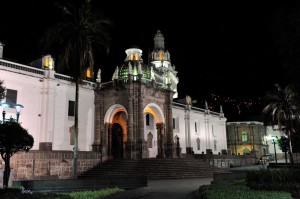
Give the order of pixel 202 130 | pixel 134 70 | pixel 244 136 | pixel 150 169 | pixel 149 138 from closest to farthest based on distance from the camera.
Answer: pixel 150 169 → pixel 134 70 → pixel 149 138 → pixel 202 130 → pixel 244 136

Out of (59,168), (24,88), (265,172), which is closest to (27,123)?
(24,88)

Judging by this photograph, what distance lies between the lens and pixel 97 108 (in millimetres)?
38531

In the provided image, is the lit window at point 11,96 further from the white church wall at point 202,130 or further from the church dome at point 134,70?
the white church wall at point 202,130

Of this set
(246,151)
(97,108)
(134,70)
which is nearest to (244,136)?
(246,151)

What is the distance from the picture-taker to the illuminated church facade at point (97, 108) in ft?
104

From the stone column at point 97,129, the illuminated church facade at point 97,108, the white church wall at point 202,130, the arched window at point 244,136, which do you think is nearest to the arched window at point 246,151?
the arched window at point 244,136

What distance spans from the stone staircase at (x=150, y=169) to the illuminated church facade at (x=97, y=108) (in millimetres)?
2101

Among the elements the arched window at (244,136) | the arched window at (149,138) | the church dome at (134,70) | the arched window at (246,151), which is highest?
the church dome at (134,70)

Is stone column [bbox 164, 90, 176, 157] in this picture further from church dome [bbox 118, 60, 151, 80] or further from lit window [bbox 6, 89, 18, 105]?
lit window [bbox 6, 89, 18, 105]

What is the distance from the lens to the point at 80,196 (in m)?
13.6

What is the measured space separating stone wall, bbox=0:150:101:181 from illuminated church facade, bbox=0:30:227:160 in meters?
2.60

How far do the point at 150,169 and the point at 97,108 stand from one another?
→ 11770mm

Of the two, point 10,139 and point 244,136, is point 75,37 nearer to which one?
point 10,139

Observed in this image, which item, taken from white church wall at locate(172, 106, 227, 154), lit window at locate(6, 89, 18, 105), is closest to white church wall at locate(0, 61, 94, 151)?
lit window at locate(6, 89, 18, 105)
